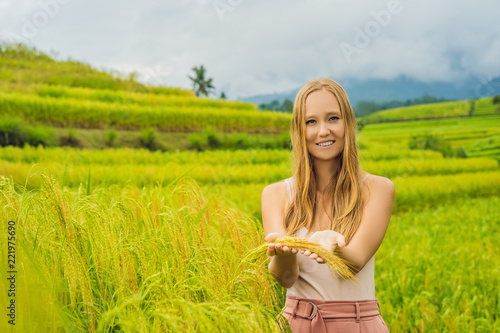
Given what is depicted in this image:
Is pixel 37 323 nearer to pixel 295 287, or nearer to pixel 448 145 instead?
pixel 295 287

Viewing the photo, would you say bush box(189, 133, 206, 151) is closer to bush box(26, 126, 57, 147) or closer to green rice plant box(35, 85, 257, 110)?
green rice plant box(35, 85, 257, 110)

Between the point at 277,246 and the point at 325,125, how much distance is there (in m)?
0.58

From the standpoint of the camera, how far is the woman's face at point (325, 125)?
154cm

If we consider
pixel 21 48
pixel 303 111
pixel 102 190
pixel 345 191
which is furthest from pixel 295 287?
pixel 21 48

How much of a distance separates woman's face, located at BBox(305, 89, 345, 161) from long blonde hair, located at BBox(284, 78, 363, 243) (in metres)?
0.02

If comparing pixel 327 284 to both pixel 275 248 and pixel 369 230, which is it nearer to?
pixel 369 230

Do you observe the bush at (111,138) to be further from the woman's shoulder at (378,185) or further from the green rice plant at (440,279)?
the woman's shoulder at (378,185)

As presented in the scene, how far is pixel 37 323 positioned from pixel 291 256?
74 centimetres

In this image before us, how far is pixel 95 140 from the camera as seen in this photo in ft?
41.0

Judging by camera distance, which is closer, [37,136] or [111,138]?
[37,136]

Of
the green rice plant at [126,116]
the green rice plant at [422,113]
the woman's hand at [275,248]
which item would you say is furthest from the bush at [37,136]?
the green rice plant at [422,113]

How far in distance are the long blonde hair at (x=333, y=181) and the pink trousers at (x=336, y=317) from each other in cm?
24

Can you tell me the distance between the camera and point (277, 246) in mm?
1146

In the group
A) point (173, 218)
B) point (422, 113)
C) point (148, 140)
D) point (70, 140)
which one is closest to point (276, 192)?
point (173, 218)
